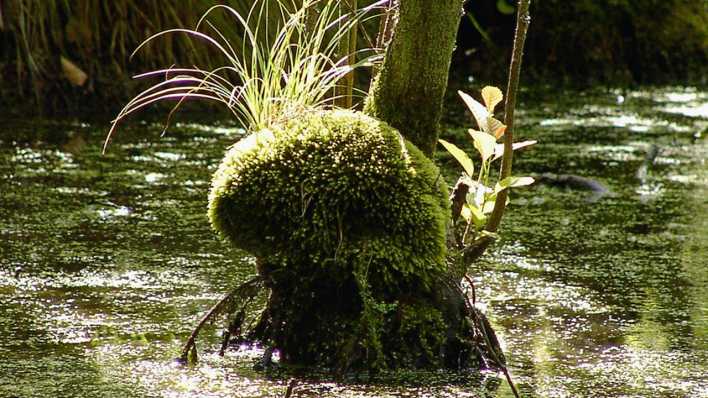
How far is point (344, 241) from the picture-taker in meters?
2.46

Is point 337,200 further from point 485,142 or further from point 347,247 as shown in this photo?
point 485,142

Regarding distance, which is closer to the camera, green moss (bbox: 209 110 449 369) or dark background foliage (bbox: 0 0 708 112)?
green moss (bbox: 209 110 449 369)

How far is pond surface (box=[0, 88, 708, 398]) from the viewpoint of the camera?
2.39m

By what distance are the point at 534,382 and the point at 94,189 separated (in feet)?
8.39

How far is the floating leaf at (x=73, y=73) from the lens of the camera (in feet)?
21.3

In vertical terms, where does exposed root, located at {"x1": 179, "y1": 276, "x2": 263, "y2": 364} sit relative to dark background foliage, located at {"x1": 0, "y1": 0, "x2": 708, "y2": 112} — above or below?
below

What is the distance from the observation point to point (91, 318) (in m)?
2.86

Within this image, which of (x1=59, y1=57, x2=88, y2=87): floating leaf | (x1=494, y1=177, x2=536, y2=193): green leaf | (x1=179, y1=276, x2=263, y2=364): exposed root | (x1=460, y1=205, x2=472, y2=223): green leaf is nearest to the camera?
(x1=179, y1=276, x2=263, y2=364): exposed root

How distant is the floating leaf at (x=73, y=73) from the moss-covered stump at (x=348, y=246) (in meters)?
4.20

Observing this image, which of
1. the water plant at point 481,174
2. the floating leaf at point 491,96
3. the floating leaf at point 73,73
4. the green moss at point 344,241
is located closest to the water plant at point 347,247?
the green moss at point 344,241

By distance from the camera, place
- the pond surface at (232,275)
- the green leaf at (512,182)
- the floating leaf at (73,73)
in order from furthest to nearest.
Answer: the floating leaf at (73,73) < the green leaf at (512,182) < the pond surface at (232,275)

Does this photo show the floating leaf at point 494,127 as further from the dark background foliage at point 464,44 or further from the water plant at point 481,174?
the dark background foliage at point 464,44

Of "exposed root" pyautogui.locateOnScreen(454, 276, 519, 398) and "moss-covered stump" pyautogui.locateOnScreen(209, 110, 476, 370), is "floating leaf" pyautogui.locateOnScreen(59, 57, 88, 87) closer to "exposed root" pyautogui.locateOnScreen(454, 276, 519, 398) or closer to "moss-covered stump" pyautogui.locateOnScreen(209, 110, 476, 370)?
"moss-covered stump" pyautogui.locateOnScreen(209, 110, 476, 370)

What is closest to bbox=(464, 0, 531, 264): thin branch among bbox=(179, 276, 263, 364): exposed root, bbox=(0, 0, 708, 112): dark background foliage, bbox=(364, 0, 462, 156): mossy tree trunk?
bbox=(364, 0, 462, 156): mossy tree trunk
